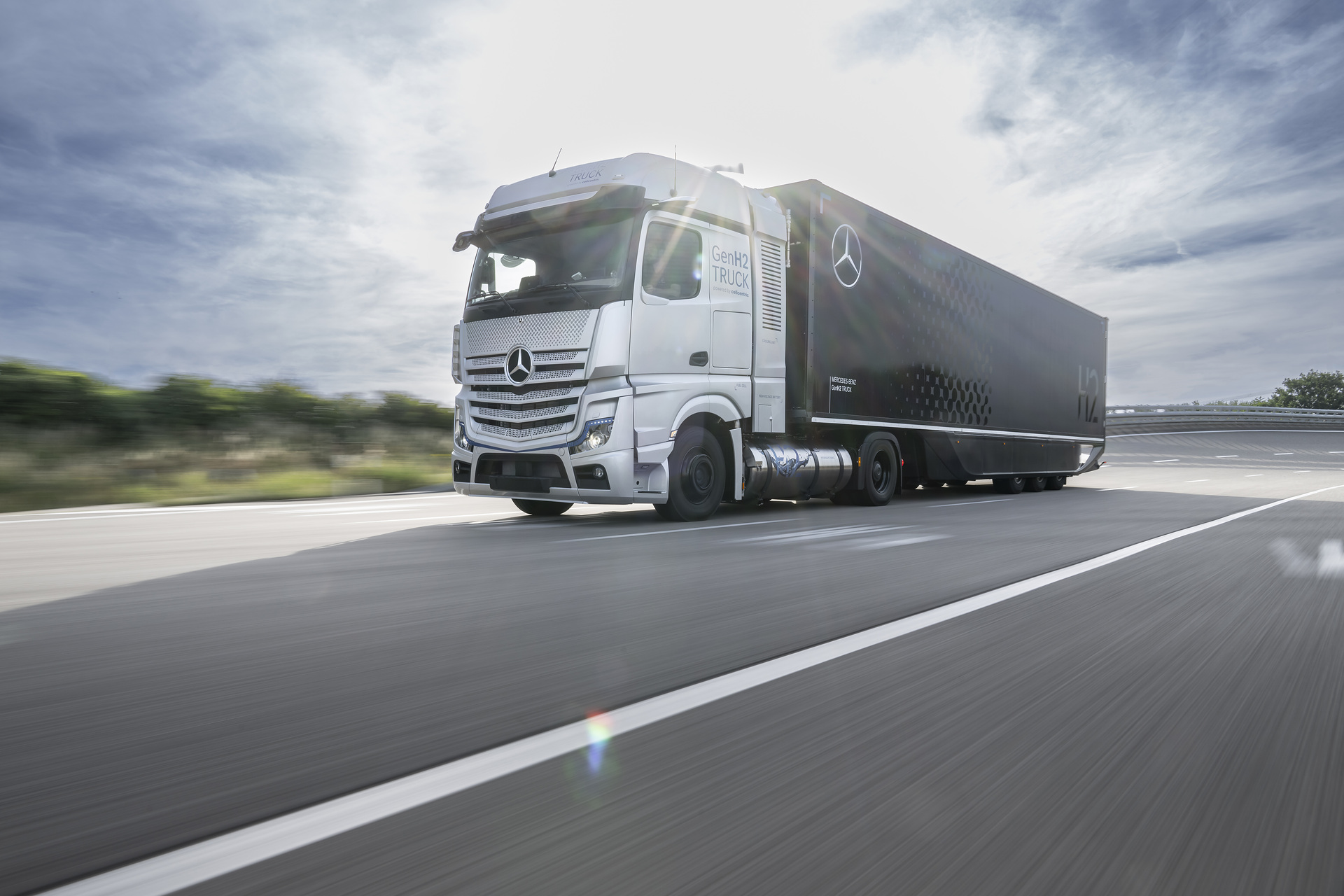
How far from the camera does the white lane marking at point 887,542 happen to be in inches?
277

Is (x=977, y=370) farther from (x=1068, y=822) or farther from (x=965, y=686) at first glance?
(x=1068, y=822)

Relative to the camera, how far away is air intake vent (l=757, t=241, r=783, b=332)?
10.2 metres

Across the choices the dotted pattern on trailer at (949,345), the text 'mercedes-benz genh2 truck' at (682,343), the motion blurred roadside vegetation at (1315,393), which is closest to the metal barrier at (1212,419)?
the dotted pattern on trailer at (949,345)

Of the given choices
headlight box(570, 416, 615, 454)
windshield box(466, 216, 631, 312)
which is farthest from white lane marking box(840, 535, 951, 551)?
windshield box(466, 216, 631, 312)

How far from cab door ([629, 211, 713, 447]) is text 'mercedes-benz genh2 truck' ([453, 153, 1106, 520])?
0.06 ft

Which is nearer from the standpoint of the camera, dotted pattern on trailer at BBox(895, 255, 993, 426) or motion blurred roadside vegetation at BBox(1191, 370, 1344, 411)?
dotted pattern on trailer at BBox(895, 255, 993, 426)

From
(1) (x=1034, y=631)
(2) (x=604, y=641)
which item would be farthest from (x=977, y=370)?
(2) (x=604, y=641)

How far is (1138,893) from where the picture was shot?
1.57 m

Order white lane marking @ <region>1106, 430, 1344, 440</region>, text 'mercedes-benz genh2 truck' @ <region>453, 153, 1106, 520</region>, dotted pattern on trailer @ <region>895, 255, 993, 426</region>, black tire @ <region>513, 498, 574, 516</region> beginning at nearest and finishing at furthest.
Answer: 1. text 'mercedes-benz genh2 truck' @ <region>453, 153, 1106, 520</region>
2. black tire @ <region>513, 498, 574, 516</region>
3. dotted pattern on trailer @ <region>895, 255, 993, 426</region>
4. white lane marking @ <region>1106, 430, 1344, 440</region>

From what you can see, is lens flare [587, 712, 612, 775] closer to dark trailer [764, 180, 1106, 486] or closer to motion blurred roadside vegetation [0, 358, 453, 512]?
dark trailer [764, 180, 1106, 486]

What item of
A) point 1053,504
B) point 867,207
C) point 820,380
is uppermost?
point 867,207

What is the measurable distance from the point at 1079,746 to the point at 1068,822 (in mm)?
550

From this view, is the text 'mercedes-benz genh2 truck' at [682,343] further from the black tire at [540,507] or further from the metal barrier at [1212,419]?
the metal barrier at [1212,419]

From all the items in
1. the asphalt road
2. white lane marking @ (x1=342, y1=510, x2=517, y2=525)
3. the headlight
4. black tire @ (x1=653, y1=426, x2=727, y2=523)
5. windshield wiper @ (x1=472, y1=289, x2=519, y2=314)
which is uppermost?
windshield wiper @ (x1=472, y1=289, x2=519, y2=314)
